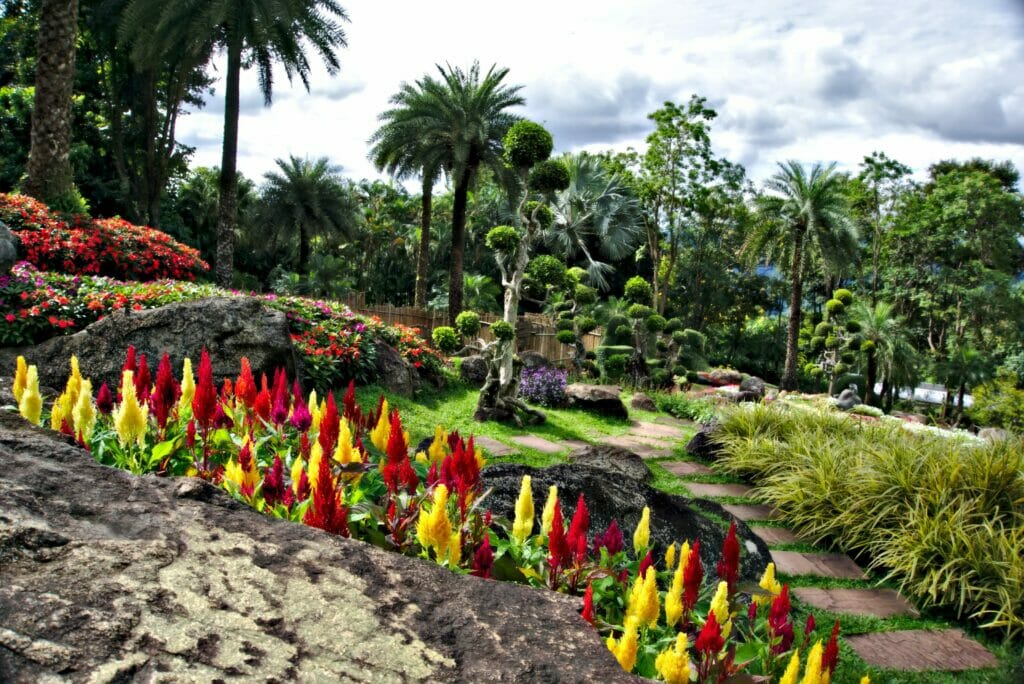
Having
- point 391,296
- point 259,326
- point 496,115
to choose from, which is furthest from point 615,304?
point 259,326

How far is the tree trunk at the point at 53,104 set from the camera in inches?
480

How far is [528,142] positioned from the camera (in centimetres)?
917

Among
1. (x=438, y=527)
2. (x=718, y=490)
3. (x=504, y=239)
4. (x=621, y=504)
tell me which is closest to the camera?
(x=438, y=527)

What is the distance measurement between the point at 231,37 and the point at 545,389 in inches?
431

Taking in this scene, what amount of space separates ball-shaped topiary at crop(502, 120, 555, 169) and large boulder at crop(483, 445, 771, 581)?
6.16 meters

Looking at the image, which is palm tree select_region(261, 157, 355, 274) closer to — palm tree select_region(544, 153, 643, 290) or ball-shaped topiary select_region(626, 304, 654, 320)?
palm tree select_region(544, 153, 643, 290)

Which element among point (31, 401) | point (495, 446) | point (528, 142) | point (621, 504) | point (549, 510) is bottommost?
point (495, 446)

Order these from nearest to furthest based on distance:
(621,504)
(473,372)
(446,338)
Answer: (621,504) → (446,338) → (473,372)

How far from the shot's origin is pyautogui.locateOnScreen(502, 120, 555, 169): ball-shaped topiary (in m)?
9.16

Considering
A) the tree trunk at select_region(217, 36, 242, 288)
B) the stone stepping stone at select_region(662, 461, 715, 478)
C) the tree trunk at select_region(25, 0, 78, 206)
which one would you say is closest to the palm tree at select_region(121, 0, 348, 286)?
the tree trunk at select_region(217, 36, 242, 288)

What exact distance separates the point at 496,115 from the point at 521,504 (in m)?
18.5

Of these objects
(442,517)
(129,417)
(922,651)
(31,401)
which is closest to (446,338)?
(922,651)

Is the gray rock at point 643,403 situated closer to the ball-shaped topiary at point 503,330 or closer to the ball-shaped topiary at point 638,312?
the ball-shaped topiary at point 638,312

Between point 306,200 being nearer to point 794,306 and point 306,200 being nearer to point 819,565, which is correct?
point 794,306
